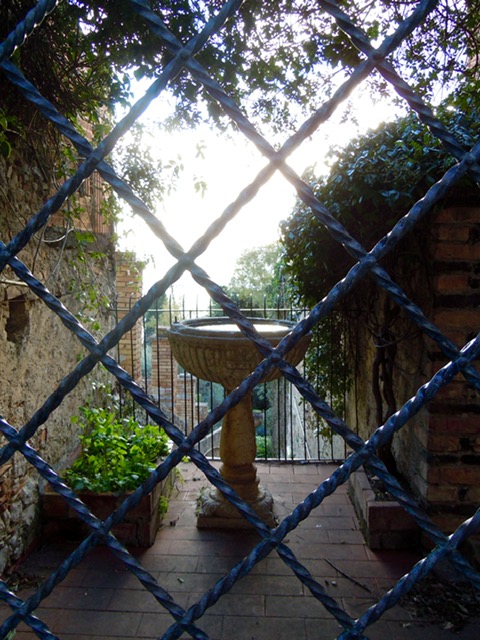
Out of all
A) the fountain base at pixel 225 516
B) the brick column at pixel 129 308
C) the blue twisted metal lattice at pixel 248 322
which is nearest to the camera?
the blue twisted metal lattice at pixel 248 322

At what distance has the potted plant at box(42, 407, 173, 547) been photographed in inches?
119

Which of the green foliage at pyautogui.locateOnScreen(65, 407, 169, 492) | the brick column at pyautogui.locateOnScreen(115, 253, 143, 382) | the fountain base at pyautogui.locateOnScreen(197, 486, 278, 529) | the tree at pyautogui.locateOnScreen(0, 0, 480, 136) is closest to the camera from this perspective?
the tree at pyautogui.locateOnScreen(0, 0, 480, 136)

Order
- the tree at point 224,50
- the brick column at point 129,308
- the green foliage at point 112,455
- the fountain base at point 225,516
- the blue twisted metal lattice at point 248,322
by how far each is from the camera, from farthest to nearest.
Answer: the brick column at point 129,308, the fountain base at point 225,516, the green foliage at point 112,455, the tree at point 224,50, the blue twisted metal lattice at point 248,322

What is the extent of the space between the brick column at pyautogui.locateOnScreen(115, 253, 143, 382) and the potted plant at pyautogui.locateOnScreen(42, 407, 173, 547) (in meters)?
1.39

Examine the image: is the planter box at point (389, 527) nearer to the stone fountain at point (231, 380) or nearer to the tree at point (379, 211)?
the tree at point (379, 211)

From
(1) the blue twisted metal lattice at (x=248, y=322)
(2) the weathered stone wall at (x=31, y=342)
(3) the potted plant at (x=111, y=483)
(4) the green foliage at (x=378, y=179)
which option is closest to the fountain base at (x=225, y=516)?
(3) the potted plant at (x=111, y=483)

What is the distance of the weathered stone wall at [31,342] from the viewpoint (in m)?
2.66

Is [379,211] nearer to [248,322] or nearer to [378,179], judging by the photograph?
[378,179]

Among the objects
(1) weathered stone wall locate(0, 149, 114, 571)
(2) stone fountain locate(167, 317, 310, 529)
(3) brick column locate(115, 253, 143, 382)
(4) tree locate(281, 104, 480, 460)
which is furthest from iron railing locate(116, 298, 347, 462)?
(1) weathered stone wall locate(0, 149, 114, 571)

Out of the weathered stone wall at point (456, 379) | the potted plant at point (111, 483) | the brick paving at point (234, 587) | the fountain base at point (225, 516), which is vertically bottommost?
the brick paving at point (234, 587)

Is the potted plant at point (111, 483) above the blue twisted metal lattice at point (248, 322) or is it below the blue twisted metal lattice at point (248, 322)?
below

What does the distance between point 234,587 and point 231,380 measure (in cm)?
118

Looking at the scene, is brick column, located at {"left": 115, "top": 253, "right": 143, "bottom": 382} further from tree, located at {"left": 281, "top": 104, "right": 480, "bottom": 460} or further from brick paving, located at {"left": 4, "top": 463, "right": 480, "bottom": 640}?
brick paving, located at {"left": 4, "top": 463, "right": 480, "bottom": 640}

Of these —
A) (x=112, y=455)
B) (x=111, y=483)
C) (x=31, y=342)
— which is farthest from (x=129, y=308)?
(x=111, y=483)
